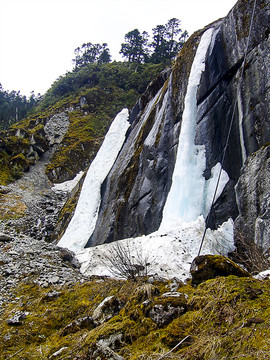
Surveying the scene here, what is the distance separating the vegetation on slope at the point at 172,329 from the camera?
10.0 feet

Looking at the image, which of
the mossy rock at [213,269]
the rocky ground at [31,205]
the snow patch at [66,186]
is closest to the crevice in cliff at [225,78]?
the mossy rock at [213,269]

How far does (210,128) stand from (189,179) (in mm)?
2284

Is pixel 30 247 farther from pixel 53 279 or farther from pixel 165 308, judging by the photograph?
pixel 165 308

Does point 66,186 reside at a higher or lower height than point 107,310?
higher

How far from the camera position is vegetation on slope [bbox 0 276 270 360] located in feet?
10.0

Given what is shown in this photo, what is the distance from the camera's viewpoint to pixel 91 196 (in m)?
21.3

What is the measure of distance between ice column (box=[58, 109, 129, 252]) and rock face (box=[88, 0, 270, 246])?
0.75m

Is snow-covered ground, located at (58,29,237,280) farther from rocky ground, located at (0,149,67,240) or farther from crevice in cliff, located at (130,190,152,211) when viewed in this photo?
rocky ground, located at (0,149,67,240)

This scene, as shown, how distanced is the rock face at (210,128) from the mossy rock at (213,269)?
166 inches

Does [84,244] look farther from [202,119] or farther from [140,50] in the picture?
[140,50]

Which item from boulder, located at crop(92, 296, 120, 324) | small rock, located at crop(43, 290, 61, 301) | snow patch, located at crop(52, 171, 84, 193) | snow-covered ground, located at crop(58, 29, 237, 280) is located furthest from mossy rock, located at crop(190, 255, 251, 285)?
snow patch, located at crop(52, 171, 84, 193)

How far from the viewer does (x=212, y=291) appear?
13.8ft

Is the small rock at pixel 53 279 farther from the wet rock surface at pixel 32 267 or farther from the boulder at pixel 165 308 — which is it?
the boulder at pixel 165 308

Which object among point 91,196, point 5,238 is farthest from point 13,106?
point 5,238
